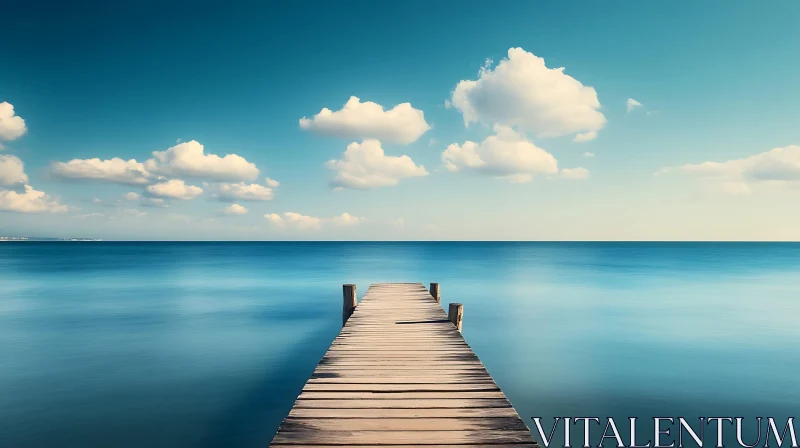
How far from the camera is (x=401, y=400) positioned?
4.89 m

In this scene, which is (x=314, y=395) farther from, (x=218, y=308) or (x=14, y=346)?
(x=218, y=308)

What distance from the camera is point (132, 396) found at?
9344mm

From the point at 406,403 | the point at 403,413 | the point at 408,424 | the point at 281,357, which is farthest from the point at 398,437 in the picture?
the point at 281,357

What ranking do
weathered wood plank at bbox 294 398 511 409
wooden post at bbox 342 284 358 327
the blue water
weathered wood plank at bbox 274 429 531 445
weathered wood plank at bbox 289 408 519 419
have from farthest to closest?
wooden post at bbox 342 284 358 327 → the blue water → weathered wood plank at bbox 294 398 511 409 → weathered wood plank at bbox 289 408 519 419 → weathered wood plank at bbox 274 429 531 445

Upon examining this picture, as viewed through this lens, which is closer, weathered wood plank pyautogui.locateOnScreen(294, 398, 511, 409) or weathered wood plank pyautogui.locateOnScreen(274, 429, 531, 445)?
weathered wood plank pyautogui.locateOnScreen(274, 429, 531, 445)

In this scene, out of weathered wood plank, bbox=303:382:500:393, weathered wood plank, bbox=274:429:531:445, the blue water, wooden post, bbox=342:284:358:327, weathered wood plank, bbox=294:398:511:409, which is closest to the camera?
weathered wood plank, bbox=274:429:531:445

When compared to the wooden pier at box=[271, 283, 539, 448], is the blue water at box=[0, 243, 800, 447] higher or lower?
lower

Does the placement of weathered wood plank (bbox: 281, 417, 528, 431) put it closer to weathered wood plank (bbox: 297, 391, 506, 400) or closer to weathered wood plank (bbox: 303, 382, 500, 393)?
weathered wood plank (bbox: 297, 391, 506, 400)

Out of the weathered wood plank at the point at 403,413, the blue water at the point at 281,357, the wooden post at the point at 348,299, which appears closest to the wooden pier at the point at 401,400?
the weathered wood plank at the point at 403,413

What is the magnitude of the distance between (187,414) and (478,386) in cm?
615

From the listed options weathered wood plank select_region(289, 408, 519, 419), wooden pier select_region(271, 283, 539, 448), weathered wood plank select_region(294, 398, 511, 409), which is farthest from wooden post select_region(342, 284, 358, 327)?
weathered wood plank select_region(289, 408, 519, 419)

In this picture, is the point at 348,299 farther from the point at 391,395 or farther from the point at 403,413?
the point at 403,413

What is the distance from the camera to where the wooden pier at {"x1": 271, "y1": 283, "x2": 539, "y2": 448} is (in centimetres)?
400

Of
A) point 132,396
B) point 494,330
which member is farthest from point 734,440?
point 132,396
